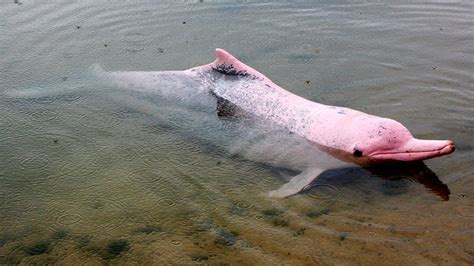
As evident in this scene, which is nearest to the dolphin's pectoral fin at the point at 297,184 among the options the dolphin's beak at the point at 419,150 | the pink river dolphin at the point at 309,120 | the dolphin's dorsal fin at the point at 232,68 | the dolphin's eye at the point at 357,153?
the pink river dolphin at the point at 309,120

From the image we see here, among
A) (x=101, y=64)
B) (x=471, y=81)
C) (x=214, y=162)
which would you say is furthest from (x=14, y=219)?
(x=471, y=81)

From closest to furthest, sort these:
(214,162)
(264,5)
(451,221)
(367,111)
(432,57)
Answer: (451,221), (214,162), (367,111), (432,57), (264,5)

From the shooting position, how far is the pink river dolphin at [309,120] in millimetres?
5793

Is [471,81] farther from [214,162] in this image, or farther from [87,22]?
[87,22]

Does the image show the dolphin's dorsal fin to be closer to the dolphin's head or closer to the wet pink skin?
the wet pink skin

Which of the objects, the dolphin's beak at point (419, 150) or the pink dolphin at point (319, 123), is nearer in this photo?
the dolphin's beak at point (419, 150)

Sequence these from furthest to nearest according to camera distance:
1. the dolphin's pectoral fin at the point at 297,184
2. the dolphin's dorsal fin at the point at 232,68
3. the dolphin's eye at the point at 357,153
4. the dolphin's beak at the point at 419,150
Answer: the dolphin's dorsal fin at the point at 232,68
the dolphin's eye at the point at 357,153
the dolphin's pectoral fin at the point at 297,184
the dolphin's beak at the point at 419,150

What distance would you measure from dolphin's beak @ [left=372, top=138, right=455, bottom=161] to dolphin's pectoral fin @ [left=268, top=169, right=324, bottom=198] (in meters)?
0.79

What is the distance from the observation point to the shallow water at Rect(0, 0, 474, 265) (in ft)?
16.1

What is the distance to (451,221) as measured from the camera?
4973 millimetres

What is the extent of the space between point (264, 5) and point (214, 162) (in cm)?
574

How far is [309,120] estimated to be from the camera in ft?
21.6

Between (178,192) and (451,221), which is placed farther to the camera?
(178,192)

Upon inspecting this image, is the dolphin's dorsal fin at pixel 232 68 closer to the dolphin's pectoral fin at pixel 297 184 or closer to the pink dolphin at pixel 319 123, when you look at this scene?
the pink dolphin at pixel 319 123
